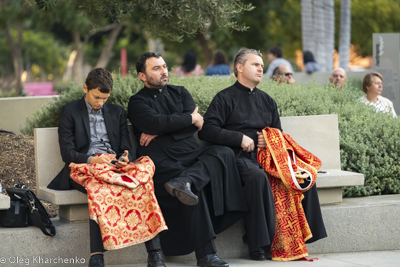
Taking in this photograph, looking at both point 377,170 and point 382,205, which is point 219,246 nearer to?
point 382,205

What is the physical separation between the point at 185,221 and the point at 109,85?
1346 millimetres

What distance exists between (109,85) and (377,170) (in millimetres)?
3015

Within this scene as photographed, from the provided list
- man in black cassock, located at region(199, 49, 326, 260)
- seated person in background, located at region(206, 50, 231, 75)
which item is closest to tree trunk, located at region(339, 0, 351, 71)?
seated person in background, located at region(206, 50, 231, 75)

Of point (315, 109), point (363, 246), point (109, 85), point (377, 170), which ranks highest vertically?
point (109, 85)

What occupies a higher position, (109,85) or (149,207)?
(109,85)

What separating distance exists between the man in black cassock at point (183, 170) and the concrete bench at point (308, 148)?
0.41m

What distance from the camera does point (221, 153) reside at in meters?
5.40

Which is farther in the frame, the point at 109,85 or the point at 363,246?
the point at 363,246

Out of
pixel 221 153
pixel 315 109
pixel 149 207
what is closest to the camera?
pixel 149 207

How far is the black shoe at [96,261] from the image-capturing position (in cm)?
493

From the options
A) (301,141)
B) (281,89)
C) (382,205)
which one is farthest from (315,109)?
(382,205)

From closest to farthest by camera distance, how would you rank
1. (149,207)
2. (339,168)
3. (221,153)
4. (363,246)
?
(149,207) → (221,153) → (363,246) → (339,168)

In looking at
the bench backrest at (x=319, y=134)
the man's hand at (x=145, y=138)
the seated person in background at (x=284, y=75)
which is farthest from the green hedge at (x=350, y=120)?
the man's hand at (x=145, y=138)

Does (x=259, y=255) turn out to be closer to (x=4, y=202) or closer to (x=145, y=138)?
(x=145, y=138)
